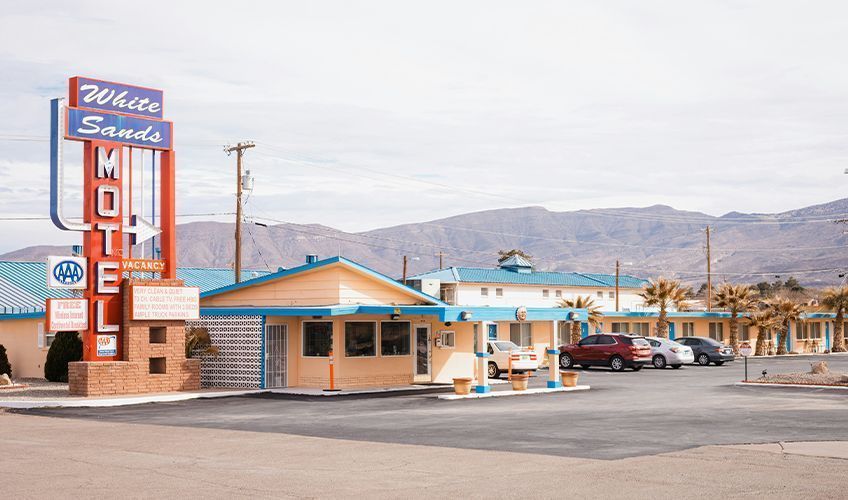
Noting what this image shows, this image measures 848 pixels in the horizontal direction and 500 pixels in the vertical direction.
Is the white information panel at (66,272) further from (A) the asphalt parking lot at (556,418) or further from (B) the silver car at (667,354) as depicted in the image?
(B) the silver car at (667,354)

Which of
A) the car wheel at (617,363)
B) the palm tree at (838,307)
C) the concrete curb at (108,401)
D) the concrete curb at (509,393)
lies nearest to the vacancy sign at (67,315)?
the concrete curb at (108,401)

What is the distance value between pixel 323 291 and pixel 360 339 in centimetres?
194

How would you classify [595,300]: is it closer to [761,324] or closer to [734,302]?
[734,302]

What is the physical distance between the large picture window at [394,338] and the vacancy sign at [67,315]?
9.22 m

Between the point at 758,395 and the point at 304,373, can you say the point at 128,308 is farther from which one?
the point at 758,395

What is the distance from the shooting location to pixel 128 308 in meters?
31.2

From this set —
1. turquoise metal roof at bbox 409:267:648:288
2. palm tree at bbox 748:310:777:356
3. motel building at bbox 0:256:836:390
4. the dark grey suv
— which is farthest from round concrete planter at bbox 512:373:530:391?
turquoise metal roof at bbox 409:267:648:288

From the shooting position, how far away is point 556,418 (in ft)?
70.3

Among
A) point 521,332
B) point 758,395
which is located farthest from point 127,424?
point 521,332

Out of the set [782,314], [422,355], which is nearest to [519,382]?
[422,355]

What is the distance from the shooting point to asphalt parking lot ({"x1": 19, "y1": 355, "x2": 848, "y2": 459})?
56.8 feet

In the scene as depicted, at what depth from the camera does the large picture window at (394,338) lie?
109 feet

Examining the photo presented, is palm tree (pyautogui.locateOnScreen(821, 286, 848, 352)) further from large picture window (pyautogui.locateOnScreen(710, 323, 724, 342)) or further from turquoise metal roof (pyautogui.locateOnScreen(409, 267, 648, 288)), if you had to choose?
turquoise metal roof (pyautogui.locateOnScreen(409, 267, 648, 288))

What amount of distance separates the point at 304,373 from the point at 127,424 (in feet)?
38.0
